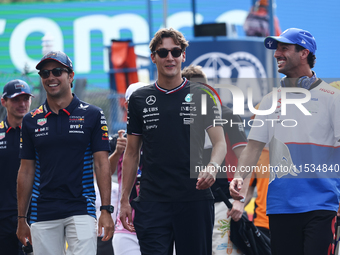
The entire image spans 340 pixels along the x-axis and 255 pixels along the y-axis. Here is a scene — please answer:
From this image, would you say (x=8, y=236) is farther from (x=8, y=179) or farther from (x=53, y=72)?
(x=53, y=72)

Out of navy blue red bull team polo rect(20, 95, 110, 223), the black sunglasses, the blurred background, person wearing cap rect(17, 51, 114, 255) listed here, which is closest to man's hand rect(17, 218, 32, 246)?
person wearing cap rect(17, 51, 114, 255)

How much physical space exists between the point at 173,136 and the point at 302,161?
1.05 meters

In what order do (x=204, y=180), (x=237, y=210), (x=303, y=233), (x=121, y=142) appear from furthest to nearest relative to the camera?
(x=121, y=142), (x=237, y=210), (x=303, y=233), (x=204, y=180)

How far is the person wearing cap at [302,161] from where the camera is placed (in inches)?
167

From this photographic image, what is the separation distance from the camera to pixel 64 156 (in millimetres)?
4508

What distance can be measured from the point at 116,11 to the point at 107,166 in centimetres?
2680

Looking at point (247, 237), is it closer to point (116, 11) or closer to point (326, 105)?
point (326, 105)

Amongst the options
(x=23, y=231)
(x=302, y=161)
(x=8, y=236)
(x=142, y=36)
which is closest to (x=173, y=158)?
(x=302, y=161)

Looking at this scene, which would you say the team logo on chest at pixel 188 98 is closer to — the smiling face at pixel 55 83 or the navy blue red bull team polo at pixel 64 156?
the navy blue red bull team polo at pixel 64 156

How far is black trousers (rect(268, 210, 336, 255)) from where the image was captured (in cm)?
418

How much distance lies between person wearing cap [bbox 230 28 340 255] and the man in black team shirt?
1.25 feet

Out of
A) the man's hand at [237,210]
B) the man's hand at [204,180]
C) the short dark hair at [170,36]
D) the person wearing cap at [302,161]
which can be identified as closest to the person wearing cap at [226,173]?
the man's hand at [237,210]

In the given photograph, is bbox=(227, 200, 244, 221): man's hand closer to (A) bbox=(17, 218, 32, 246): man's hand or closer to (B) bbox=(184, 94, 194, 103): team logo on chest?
(B) bbox=(184, 94, 194, 103): team logo on chest

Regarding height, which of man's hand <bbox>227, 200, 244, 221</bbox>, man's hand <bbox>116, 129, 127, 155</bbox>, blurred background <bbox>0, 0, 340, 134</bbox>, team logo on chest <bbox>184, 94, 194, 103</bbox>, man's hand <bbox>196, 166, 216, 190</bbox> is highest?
blurred background <bbox>0, 0, 340, 134</bbox>
